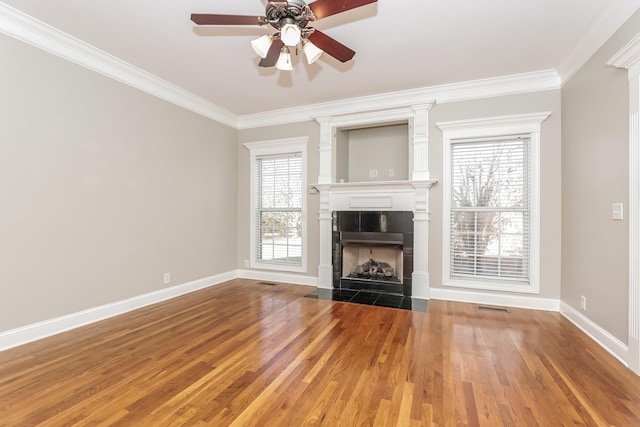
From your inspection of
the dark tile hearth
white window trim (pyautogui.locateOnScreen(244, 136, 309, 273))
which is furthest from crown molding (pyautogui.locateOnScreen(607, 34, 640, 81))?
white window trim (pyautogui.locateOnScreen(244, 136, 309, 273))

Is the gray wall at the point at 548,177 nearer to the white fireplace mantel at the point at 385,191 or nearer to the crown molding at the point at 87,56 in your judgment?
the white fireplace mantel at the point at 385,191

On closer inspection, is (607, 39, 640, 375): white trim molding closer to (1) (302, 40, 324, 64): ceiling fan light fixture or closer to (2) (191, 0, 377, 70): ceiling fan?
(2) (191, 0, 377, 70): ceiling fan

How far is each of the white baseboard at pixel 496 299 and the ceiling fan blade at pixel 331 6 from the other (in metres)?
3.51

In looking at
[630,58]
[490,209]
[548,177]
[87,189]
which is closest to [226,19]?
[87,189]

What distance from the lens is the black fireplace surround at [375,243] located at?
4.20 meters

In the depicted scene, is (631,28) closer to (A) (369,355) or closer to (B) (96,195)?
(A) (369,355)

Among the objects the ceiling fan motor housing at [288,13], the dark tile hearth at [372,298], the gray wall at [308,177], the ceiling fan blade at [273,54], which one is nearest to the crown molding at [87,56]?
the gray wall at [308,177]

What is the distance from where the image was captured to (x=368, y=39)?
2.95 metres

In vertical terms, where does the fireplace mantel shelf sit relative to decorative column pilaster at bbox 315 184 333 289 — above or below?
above

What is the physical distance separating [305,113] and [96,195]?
10.1 feet

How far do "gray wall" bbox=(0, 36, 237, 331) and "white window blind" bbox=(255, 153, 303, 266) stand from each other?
1.04 metres

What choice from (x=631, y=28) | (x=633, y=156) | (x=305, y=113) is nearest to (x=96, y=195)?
(x=305, y=113)

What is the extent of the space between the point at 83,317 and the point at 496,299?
478 cm

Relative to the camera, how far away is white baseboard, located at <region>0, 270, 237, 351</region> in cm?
259
